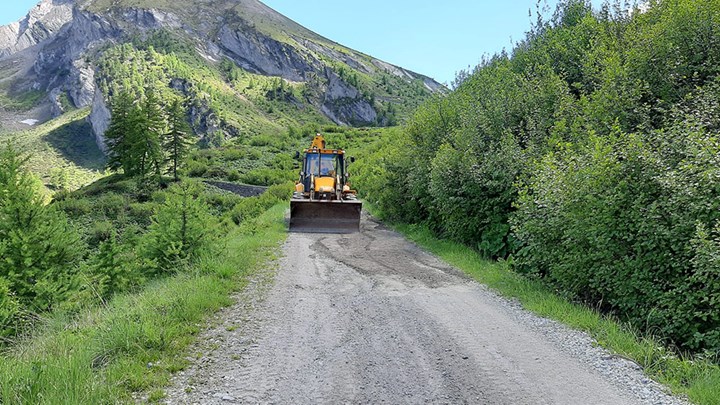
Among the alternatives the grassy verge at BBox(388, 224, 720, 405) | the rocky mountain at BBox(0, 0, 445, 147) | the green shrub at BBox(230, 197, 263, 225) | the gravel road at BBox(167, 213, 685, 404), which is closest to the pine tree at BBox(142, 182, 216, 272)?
the gravel road at BBox(167, 213, 685, 404)

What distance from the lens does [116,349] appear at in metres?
Answer: 5.36

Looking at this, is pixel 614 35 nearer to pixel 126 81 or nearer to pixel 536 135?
pixel 536 135

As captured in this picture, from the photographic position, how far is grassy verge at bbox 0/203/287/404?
4.10 metres

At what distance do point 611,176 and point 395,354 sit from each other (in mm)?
4441

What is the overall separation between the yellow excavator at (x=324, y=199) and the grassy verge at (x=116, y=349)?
8.44 m

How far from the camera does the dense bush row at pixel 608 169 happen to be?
Answer: 5.91 meters

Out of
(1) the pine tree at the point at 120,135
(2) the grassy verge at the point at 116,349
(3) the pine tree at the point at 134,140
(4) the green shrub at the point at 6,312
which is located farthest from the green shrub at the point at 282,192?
(1) the pine tree at the point at 120,135

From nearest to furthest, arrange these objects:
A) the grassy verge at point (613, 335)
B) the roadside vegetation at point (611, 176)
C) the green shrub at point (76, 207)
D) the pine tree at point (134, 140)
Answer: the grassy verge at point (613, 335) → the roadside vegetation at point (611, 176) → the green shrub at point (76, 207) → the pine tree at point (134, 140)

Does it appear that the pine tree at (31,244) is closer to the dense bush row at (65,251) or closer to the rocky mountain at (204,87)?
the dense bush row at (65,251)

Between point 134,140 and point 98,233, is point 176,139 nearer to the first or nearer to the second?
point 134,140

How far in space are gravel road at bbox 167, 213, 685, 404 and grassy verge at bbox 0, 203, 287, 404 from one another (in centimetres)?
35

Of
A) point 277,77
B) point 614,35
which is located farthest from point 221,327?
point 277,77

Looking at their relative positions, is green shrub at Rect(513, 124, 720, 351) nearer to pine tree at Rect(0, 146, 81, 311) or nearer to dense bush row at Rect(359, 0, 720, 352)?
dense bush row at Rect(359, 0, 720, 352)

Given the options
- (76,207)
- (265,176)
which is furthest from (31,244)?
(265,176)
